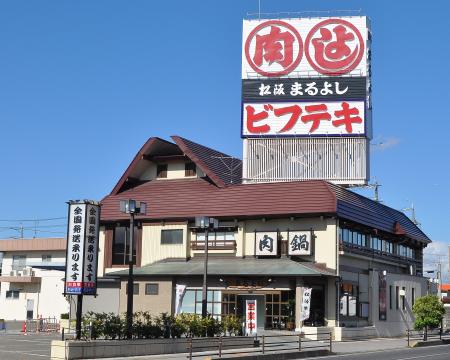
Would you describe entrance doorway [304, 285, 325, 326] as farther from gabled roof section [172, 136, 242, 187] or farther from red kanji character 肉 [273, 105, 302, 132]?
red kanji character 肉 [273, 105, 302, 132]

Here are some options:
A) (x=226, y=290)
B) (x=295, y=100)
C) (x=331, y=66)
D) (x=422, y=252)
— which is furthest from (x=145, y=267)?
(x=422, y=252)

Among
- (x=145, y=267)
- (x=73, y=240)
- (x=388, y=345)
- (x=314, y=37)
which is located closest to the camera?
(x=73, y=240)

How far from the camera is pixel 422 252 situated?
56.8m

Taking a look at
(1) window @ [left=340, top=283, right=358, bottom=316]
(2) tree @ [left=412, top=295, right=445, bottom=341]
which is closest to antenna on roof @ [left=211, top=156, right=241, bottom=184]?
(1) window @ [left=340, top=283, right=358, bottom=316]

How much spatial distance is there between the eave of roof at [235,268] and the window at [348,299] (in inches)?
82.7

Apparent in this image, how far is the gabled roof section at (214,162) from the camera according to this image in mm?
44656

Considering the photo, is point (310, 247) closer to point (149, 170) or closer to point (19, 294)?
point (149, 170)

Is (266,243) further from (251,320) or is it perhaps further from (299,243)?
(251,320)

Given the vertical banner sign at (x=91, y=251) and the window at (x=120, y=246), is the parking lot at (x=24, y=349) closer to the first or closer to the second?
the vertical banner sign at (x=91, y=251)

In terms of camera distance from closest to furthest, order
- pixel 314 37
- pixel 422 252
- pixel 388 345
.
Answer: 1. pixel 388 345
2. pixel 314 37
3. pixel 422 252

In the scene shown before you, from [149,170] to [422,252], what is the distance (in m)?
23.4

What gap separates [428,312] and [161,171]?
19787 millimetres

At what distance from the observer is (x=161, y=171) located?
158ft

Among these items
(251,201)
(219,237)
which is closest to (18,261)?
(219,237)
